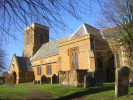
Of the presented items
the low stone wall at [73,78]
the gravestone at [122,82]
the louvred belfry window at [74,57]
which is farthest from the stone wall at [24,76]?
the gravestone at [122,82]

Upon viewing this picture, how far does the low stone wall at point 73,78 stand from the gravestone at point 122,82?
4.72 meters

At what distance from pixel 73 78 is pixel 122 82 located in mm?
5204

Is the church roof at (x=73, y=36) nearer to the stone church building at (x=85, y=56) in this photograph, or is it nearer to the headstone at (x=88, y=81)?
the stone church building at (x=85, y=56)

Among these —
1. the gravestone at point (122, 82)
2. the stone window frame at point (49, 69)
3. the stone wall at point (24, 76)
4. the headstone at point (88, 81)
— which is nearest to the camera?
the gravestone at point (122, 82)

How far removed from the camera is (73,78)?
11.3 m

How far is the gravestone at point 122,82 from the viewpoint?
644 centimetres

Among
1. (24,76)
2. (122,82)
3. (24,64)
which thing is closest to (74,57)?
(122,82)

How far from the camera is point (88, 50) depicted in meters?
15.9

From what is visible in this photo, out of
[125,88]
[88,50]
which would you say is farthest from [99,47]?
[125,88]

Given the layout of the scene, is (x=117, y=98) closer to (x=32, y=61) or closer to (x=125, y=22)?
(x=125, y=22)

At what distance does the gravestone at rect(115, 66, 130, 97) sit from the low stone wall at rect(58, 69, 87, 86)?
15.5ft

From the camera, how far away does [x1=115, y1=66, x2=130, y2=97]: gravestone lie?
644 cm

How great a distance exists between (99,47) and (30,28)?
492 inches

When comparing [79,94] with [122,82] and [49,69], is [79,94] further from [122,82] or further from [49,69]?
[49,69]
